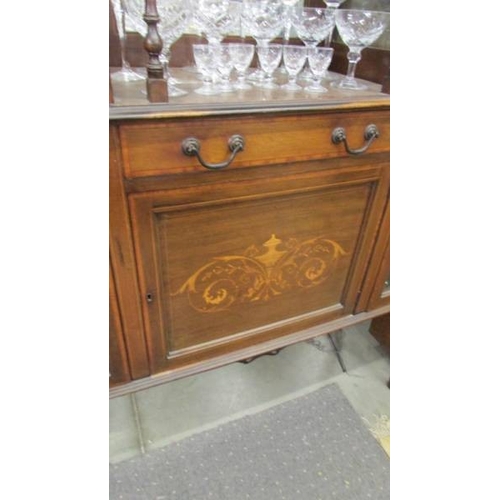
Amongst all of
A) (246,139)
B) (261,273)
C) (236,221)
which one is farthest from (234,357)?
(246,139)

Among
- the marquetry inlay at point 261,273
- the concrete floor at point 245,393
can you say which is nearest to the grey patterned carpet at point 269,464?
the concrete floor at point 245,393

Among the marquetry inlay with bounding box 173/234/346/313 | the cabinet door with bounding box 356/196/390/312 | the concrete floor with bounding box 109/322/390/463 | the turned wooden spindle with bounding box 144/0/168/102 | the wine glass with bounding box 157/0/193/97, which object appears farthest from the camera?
the concrete floor with bounding box 109/322/390/463

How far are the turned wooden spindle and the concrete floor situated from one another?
0.99m

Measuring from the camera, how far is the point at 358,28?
84 cm

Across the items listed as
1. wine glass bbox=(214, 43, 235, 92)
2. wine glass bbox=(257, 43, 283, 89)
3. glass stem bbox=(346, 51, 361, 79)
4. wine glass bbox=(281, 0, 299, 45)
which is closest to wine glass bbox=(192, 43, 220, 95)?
wine glass bbox=(214, 43, 235, 92)

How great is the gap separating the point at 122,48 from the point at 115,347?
0.63m

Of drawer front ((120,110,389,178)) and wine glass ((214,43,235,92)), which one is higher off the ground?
wine glass ((214,43,235,92))

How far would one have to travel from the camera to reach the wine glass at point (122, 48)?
0.74 metres

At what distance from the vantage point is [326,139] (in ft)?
2.46

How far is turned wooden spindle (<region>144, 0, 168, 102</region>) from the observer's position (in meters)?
0.55

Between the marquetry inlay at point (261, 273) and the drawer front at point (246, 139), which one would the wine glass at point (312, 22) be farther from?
the marquetry inlay at point (261, 273)

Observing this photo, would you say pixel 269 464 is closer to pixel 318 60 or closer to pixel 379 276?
pixel 379 276

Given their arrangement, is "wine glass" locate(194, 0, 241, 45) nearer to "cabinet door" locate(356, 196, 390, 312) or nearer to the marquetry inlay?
the marquetry inlay
